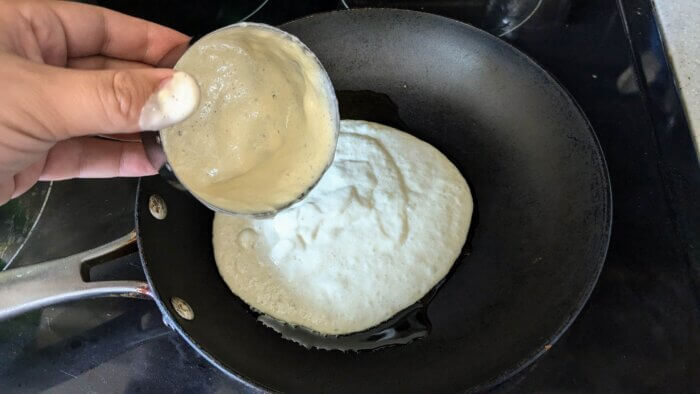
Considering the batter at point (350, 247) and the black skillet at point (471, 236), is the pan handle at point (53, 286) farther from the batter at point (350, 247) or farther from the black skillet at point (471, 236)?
the batter at point (350, 247)

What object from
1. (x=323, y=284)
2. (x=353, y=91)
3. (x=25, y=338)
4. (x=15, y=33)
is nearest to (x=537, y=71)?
(x=353, y=91)

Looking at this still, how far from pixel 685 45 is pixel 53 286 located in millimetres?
1162

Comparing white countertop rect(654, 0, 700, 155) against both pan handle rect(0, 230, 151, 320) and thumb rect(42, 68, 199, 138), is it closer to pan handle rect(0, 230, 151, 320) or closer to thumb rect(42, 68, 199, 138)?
thumb rect(42, 68, 199, 138)

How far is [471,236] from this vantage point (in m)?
0.94

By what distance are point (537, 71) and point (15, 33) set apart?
30.5 inches

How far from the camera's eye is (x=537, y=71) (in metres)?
0.96

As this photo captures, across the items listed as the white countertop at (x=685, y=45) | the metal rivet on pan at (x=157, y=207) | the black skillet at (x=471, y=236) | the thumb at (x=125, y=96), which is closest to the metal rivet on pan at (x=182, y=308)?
the black skillet at (x=471, y=236)

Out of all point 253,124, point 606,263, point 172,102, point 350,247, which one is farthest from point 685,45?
point 172,102

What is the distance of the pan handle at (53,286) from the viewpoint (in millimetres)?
811

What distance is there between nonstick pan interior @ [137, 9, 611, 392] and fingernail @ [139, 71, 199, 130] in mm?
283

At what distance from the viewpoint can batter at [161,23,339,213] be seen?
0.67m

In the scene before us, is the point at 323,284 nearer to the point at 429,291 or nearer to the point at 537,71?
the point at 429,291

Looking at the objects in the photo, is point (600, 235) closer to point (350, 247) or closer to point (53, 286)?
point (350, 247)

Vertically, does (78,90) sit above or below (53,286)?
above
